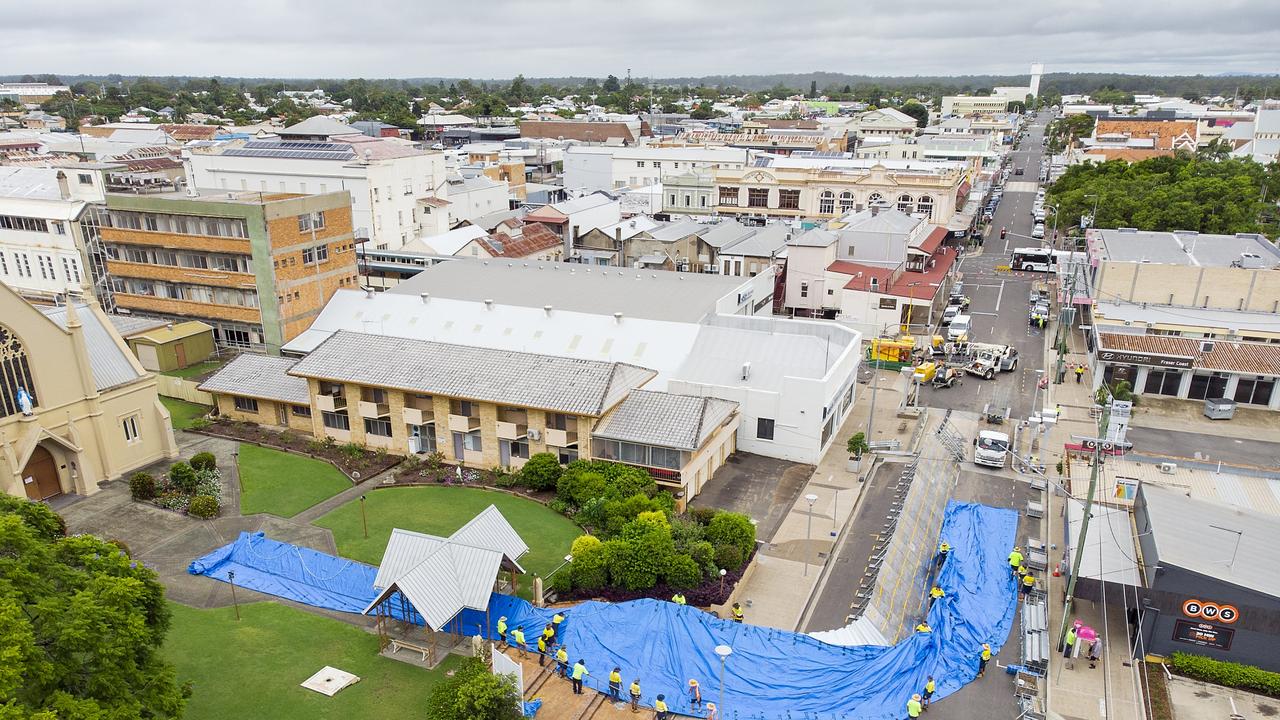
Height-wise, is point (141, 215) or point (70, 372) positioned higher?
point (141, 215)

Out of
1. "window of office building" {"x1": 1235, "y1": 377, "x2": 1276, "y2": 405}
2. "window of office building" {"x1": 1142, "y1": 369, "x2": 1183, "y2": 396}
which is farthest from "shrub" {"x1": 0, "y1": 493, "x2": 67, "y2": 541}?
"window of office building" {"x1": 1235, "y1": 377, "x2": 1276, "y2": 405}

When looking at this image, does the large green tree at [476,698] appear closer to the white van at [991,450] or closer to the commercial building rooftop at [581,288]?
the white van at [991,450]

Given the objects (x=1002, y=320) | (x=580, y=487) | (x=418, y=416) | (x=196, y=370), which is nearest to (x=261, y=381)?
(x=418, y=416)

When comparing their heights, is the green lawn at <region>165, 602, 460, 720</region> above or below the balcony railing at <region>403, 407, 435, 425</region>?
below

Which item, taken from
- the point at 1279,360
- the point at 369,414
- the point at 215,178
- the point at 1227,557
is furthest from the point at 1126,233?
the point at 215,178

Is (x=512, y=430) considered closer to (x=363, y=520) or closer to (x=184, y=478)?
(x=363, y=520)

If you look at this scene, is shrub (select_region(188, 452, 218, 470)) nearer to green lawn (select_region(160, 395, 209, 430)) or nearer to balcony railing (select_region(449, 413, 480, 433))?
green lawn (select_region(160, 395, 209, 430))

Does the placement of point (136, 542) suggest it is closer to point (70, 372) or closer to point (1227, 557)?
point (70, 372)
